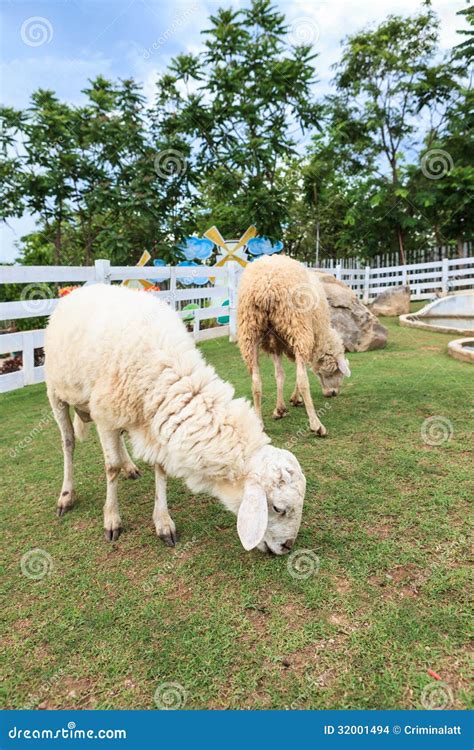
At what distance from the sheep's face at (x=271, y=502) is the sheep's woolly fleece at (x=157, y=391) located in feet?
0.37

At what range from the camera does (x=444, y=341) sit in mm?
9141

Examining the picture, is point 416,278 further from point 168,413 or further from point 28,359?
point 168,413

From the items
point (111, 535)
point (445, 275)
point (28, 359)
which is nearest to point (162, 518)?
point (111, 535)

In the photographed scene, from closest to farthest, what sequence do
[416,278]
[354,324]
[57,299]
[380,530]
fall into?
1. [380,530]
2. [57,299]
3. [354,324]
4. [416,278]

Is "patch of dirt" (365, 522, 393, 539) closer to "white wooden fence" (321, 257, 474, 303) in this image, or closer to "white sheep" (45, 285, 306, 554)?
"white sheep" (45, 285, 306, 554)

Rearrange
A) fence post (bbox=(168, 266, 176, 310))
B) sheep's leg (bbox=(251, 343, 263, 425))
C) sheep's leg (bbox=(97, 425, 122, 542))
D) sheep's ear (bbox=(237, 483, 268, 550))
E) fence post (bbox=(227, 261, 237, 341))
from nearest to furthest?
sheep's ear (bbox=(237, 483, 268, 550)), sheep's leg (bbox=(97, 425, 122, 542)), sheep's leg (bbox=(251, 343, 263, 425)), fence post (bbox=(168, 266, 176, 310)), fence post (bbox=(227, 261, 237, 341))

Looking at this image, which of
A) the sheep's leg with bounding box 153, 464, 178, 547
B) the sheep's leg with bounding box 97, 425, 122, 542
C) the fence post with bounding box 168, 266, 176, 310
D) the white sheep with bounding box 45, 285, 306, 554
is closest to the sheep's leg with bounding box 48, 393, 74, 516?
the white sheep with bounding box 45, 285, 306, 554

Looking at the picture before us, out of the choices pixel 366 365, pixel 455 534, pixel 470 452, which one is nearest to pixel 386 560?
pixel 455 534

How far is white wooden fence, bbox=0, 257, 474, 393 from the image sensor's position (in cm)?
608

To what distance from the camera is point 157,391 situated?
249 centimetres

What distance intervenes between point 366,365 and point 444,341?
2.90 meters

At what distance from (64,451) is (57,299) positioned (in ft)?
14.6

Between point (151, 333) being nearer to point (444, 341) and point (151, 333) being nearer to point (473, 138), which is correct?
point (444, 341)

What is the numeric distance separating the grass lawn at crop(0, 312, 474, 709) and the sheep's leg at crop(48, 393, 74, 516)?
0.10 m
